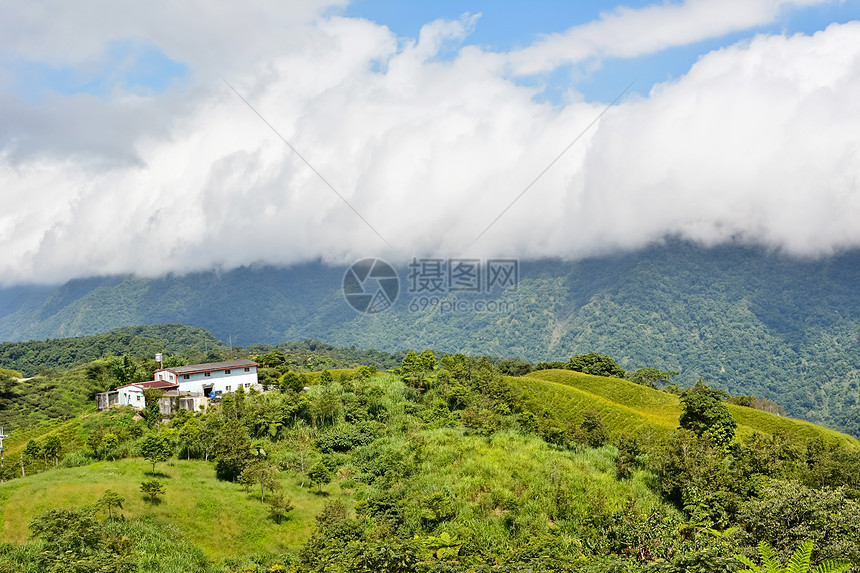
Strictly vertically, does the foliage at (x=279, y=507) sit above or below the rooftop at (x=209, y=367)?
below

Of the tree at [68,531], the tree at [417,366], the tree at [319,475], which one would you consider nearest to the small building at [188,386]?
the tree at [417,366]

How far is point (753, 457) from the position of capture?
27.3m

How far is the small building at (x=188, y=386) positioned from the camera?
4422cm

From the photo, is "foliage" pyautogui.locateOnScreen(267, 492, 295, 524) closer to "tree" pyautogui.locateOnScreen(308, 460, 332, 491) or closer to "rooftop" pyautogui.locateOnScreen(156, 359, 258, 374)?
"tree" pyautogui.locateOnScreen(308, 460, 332, 491)

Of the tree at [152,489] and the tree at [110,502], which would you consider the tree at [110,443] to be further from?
the tree at [110,502]

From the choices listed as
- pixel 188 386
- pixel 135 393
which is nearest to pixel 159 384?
pixel 188 386

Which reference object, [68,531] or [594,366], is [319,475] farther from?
[594,366]

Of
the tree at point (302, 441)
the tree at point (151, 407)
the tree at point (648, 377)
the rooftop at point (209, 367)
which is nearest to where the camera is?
the tree at point (302, 441)

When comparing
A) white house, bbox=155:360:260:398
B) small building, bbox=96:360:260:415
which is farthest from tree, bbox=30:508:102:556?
white house, bbox=155:360:260:398

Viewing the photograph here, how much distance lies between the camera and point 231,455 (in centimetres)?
2933

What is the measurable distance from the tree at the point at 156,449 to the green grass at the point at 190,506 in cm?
113

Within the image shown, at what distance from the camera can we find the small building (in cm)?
4422

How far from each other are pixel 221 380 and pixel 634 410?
41465mm

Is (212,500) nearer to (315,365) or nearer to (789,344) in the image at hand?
(315,365)
